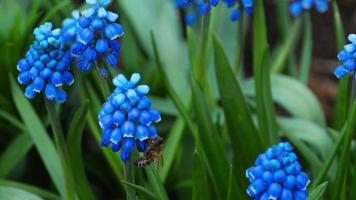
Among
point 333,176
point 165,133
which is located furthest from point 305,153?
point 165,133

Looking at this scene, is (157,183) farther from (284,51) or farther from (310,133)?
(284,51)

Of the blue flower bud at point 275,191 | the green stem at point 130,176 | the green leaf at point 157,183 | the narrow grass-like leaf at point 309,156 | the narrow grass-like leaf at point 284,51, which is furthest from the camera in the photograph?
A: the narrow grass-like leaf at point 284,51

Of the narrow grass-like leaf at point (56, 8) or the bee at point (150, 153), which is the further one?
the narrow grass-like leaf at point (56, 8)

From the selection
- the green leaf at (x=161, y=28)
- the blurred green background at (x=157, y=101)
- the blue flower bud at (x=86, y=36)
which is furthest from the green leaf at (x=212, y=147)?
the green leaf at (x=161, y=28)

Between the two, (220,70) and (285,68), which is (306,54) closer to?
(285,68)

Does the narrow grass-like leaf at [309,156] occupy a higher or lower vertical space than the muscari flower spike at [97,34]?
lower

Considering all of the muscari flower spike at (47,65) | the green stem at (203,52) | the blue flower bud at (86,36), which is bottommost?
the green stem at (203,52)

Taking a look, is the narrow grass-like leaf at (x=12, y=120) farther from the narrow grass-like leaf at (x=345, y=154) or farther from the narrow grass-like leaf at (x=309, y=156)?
the narrow grass-like leaf at (x=345, y=154)

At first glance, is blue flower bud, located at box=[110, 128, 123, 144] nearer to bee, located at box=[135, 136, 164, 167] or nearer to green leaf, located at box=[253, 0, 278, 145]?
bee, located at box=[135, 136, 164, 167]
